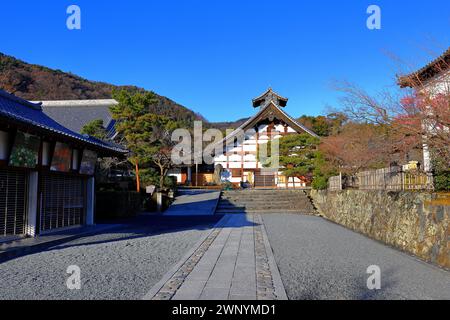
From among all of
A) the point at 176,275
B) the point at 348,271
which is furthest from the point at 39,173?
the point at 348,271

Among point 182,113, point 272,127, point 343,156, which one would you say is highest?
point 182,113

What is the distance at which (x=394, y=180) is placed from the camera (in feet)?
30.9

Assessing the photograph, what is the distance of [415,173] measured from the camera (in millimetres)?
8398

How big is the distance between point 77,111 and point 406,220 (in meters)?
29.1

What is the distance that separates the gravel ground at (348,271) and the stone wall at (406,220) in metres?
0.29

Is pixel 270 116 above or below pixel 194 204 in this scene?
above

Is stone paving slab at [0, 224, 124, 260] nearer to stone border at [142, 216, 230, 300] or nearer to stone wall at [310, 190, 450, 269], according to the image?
stone border at [142, 216, 230, 300]

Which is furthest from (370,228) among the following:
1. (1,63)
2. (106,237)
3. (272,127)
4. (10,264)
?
(1,63)

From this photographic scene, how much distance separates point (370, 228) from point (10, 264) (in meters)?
8.86

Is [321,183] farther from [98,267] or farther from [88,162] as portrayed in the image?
[98,267]

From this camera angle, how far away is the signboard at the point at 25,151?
8.35m

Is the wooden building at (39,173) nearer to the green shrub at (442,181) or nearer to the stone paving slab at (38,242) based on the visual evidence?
the stone paving slab at (38,242)

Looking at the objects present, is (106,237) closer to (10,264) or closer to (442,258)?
(10,264)

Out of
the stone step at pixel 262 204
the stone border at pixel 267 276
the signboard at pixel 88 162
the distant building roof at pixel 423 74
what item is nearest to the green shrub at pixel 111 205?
the signboard at pixel 88 162
